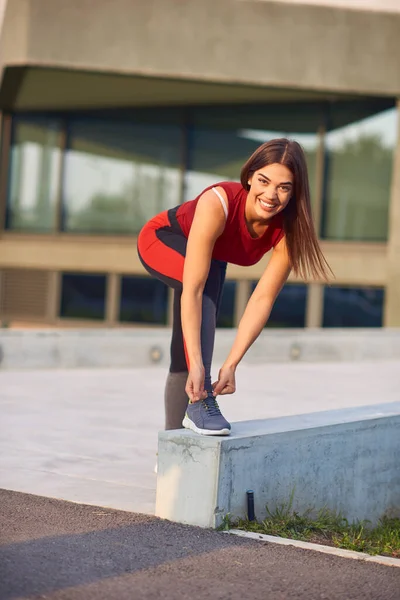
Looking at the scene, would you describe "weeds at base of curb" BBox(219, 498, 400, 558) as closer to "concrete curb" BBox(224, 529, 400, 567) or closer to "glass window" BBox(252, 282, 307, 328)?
"concrete curb" BBox(224, 529, 400, 567)

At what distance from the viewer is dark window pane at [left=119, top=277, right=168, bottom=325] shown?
20391 millimetres

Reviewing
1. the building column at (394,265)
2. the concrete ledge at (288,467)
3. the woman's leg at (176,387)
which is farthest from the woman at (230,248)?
the building column at (394,265)

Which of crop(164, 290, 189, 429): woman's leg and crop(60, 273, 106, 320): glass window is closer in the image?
crop(164, 290, 189, 429): woman's leg

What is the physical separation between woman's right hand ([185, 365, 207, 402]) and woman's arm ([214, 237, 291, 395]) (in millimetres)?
123

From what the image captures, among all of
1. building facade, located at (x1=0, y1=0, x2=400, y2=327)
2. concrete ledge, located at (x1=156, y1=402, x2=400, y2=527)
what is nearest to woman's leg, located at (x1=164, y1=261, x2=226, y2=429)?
concrete ledge, located at (x1=156, y1=402, x2=400, y2=527)

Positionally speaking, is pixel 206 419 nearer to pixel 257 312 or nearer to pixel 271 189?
pixel 257 312

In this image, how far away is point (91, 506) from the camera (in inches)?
171

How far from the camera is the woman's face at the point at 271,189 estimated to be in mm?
4168

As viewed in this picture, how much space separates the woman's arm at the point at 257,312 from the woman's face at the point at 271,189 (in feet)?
0.81

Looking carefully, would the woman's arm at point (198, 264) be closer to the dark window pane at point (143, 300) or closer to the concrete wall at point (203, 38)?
the concrete wall at point (203, 38)

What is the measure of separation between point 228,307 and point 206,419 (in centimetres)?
1569

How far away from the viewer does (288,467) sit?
446cm

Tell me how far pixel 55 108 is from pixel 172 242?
17627 millimetres

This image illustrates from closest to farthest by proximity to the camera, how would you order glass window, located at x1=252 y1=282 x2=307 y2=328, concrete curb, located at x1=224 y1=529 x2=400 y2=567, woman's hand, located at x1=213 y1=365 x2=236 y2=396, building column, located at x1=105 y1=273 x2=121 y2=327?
concrete curb, located at x1=224 y1=529 x2=400 y2=567
woman's hand, located at x1=213 y1=365 x2=236 y2=396
glass window, located at x1=252 y1=282 x2=307 y2=328
building column, located at x1=105 y1=273 x2=121 y2=327
